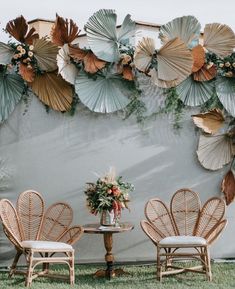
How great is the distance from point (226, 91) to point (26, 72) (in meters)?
2.39

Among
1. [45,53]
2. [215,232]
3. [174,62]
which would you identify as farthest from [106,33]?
[215,232]

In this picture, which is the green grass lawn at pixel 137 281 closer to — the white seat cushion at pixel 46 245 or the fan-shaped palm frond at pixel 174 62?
the white seat cushion at pixel 46 245

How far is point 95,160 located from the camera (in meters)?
7.38

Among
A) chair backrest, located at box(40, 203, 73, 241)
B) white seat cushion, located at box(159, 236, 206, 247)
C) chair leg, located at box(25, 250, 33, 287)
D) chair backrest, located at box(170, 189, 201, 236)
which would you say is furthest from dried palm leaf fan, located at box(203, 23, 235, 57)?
chair leg, located at box(25, 250, 33, 287)

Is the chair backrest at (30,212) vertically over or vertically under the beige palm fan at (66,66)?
under

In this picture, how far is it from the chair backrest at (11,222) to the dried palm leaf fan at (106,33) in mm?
2016

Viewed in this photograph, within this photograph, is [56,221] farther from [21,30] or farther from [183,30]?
[183,30]

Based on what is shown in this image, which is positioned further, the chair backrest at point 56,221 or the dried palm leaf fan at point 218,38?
the dried palm leaf fan at point 218,38

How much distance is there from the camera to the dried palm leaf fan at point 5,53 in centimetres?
715

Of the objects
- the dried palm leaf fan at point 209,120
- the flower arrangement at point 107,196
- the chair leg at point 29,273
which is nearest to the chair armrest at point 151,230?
the flower arrangement at point 107,196

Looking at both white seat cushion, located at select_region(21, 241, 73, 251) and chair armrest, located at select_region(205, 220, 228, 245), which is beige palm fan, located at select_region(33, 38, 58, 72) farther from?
chair armrest, located at select_region(205, 220, 228, 245)

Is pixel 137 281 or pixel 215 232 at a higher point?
pixel 215 232

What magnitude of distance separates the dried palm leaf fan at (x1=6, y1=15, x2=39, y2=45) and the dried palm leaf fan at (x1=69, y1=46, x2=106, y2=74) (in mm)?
462

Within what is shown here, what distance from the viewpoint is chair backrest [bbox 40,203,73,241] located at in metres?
6.91
